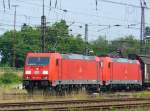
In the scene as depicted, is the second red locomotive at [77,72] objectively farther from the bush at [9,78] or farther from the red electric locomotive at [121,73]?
the bush at [9,78]

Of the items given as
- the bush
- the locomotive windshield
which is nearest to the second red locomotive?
the locomotive windshield

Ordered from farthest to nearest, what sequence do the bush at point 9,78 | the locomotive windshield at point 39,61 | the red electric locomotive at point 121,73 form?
the bush at point 9,78
the red electric locomotive at point 121,73
the locomotive windshield at point 39,61

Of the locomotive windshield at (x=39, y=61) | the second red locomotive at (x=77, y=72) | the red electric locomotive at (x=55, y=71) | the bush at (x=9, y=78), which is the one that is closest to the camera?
the red electric locomotive at (x=55, y=71)

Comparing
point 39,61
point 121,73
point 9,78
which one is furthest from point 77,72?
point 9,78

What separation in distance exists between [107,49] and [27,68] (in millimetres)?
69785

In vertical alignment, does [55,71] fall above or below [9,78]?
above

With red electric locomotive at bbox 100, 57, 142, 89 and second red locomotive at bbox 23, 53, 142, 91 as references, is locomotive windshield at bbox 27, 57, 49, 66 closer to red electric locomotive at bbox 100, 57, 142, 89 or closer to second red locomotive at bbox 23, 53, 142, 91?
second red locomotive at bbox 23, 53, 142, 91

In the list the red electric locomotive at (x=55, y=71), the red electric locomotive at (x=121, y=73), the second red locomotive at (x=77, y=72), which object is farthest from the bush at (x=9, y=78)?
the red electric locomotive at (x=55, y=71)

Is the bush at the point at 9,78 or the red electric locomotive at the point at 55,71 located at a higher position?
the red electric locomotive at the point at 55,71

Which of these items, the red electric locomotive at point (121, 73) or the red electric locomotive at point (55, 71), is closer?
the red electric locomotive at point (55, 71)

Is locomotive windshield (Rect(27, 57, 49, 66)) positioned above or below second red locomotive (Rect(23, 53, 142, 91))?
above

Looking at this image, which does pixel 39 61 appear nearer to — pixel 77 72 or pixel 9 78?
pixel 77 72

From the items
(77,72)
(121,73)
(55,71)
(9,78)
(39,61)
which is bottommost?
(9,78)

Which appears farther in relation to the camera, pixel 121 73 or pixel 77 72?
pixel 121 73
